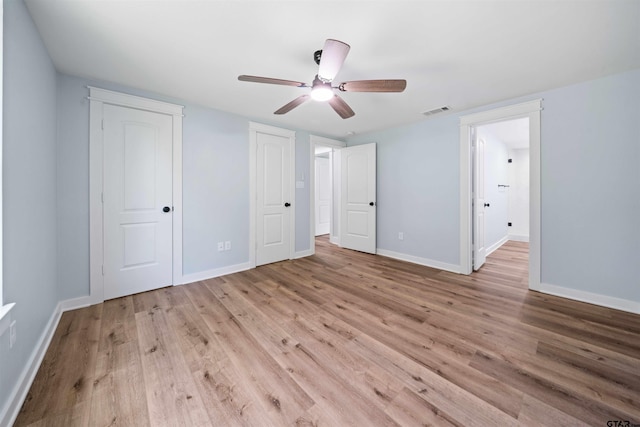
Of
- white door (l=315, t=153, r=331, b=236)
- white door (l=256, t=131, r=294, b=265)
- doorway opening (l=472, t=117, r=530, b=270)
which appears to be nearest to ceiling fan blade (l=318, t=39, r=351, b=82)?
white door (l=256, t=131, r=294, b=265)

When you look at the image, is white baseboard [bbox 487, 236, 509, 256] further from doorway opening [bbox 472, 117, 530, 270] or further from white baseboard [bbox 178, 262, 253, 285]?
white baseboard [bbox 178, 262, 253, 285]

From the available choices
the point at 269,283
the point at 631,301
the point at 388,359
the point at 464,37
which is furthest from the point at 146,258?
the point at 631,301

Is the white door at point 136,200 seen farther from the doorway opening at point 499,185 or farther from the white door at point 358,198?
the doorway opening at point 499,185

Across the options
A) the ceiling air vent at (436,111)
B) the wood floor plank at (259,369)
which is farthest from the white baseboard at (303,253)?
the ceiling air vent at (436,111)

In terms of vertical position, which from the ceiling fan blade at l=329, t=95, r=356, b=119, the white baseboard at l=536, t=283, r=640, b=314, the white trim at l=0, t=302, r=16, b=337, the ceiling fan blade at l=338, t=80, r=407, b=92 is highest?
the ceiling fan blade at l=329, t=95, r=356, b=119

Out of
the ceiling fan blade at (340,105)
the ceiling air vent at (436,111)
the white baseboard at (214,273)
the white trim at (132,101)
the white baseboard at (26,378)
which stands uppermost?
the ceiling air vent at (436,111)

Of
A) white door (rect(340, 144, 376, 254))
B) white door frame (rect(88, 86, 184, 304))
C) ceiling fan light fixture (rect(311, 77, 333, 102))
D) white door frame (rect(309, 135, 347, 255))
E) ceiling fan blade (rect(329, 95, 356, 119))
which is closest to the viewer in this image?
ceiling fan light fixture (rect(311, 77, 333, 102))

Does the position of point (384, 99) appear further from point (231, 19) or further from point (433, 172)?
point (231, 19)

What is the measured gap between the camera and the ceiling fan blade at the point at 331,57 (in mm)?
1440

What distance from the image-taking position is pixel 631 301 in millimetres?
2285

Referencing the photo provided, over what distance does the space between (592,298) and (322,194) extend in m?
5.29

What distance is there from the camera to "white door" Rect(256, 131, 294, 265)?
3.74 meters

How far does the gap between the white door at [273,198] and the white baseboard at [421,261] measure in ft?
5.81

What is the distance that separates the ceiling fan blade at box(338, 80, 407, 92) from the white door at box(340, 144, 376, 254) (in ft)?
8.41
